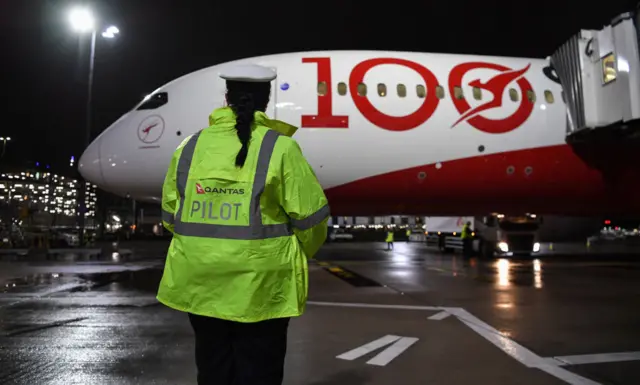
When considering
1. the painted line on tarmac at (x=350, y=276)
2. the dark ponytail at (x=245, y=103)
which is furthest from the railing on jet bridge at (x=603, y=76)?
the dark ponytail at (x=245, y=103)

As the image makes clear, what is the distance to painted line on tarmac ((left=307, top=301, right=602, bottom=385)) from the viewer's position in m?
4.31

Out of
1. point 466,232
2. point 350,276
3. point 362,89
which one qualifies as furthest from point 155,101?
point 466,232

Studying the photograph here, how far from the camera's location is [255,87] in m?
2.39

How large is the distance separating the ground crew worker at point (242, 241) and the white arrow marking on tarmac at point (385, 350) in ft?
8.91

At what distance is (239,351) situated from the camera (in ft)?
7.34

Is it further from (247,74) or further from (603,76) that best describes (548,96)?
(247,74)

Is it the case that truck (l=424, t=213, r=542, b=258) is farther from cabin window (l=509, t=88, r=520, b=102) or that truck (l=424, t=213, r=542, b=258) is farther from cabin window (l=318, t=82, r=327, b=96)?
cabin window (l=318, t=82, r=327, b=96)

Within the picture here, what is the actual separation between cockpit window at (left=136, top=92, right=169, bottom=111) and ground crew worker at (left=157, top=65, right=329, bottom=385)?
1106 centimetres

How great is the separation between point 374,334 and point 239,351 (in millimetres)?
3880

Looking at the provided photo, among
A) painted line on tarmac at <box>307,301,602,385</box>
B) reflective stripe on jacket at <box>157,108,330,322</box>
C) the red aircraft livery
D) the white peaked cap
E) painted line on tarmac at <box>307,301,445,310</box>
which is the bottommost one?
painted line on tarmac at <box>307,301,602,385</box>

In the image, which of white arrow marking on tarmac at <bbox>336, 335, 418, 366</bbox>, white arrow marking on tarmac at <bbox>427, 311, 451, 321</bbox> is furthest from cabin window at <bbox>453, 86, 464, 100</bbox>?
white arrow marking on tarmac at <bbox>336, 335, 418, 366</bbox>

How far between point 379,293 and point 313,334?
3.41m

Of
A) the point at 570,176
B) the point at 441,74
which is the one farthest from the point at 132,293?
the point at 570,176

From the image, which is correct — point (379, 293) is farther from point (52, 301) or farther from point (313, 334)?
point (52, 301)
